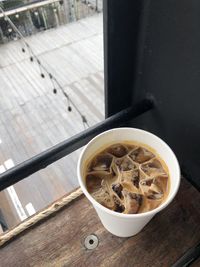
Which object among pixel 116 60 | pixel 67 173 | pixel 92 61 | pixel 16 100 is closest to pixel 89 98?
pixel 92 61

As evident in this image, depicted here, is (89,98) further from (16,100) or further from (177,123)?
(177,123)

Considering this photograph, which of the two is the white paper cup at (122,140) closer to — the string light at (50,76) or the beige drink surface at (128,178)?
the beige drink surface at (128,178)

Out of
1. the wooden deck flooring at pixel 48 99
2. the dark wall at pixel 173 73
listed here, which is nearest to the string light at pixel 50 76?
the wooden deck flooring at pixel 48 99

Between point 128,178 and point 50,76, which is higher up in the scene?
point 128,178

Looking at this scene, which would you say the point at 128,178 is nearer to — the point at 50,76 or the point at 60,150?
the point at 60,150

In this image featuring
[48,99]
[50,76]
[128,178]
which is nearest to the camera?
[128,178]

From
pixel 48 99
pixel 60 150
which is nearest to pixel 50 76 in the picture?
pixel 48 99
